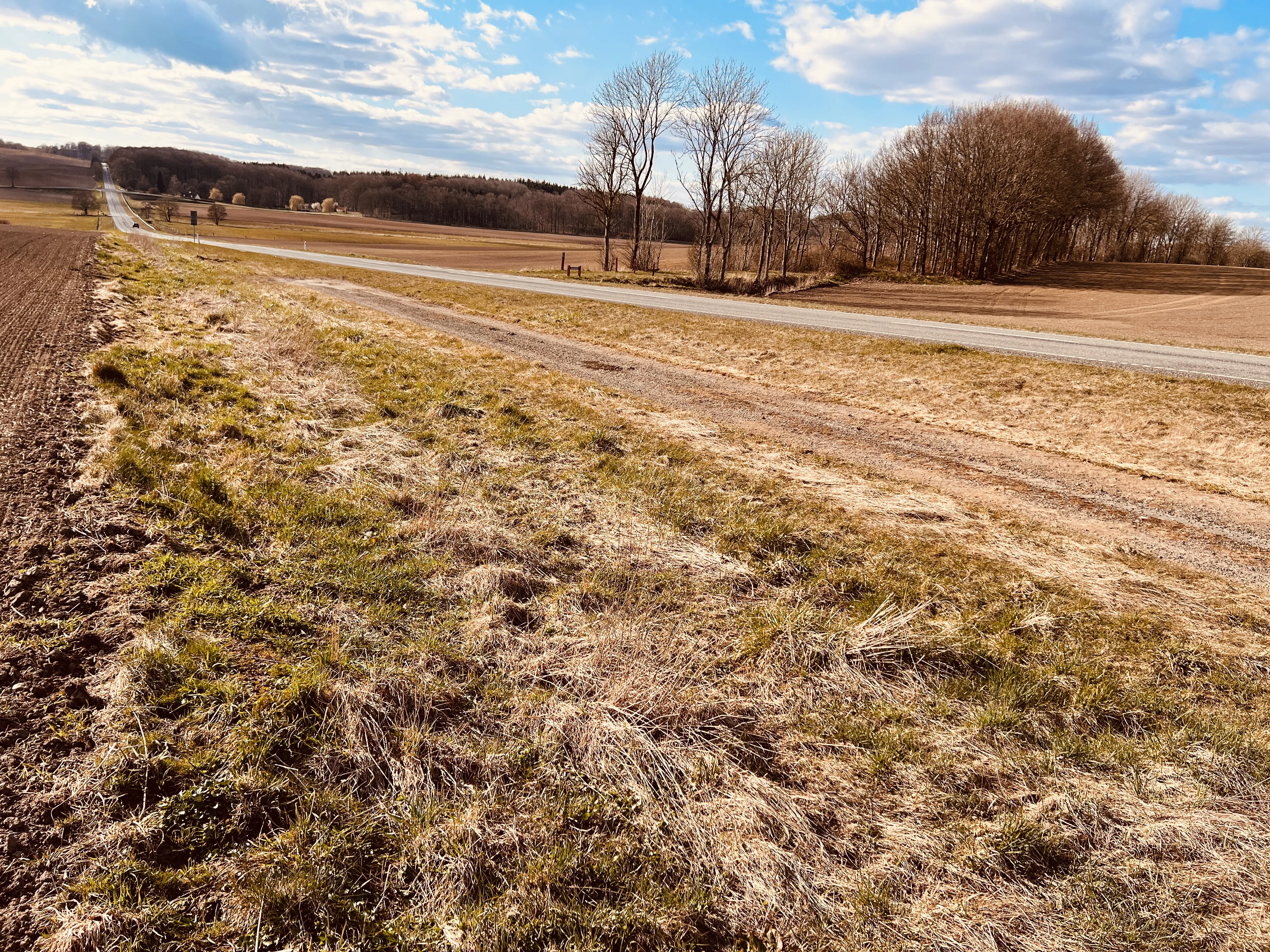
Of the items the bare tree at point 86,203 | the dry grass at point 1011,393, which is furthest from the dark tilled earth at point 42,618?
the bare tree at point 86,203

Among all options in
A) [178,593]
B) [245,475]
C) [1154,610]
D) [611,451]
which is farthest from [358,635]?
[1154,610]

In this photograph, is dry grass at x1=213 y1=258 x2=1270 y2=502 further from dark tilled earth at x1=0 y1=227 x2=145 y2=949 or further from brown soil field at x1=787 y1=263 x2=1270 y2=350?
dark tilled earth at x1=0 y1=227 x2=145 y2=949

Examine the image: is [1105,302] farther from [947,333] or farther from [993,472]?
[993,472]

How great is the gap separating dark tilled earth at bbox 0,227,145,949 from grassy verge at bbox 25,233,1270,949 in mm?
120

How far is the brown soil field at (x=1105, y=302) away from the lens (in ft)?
93.2

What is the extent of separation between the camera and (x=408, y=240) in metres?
93.9

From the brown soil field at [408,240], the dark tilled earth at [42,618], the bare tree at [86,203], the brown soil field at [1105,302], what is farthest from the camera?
the bare tree at [86,203]

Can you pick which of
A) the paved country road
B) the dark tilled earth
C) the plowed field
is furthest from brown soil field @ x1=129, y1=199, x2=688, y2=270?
the dark tilled earth

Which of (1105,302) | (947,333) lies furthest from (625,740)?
(1105,302)

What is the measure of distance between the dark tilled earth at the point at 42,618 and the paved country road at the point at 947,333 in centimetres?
1752

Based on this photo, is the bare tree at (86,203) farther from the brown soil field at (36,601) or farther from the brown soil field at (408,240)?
the brown soil field at (36,601)

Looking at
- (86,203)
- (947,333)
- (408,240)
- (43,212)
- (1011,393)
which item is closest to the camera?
(1011,393)

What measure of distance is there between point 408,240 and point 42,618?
Result: 10131 cm

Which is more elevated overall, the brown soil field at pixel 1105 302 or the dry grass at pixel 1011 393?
the brown soil field at pixel 1105 302
